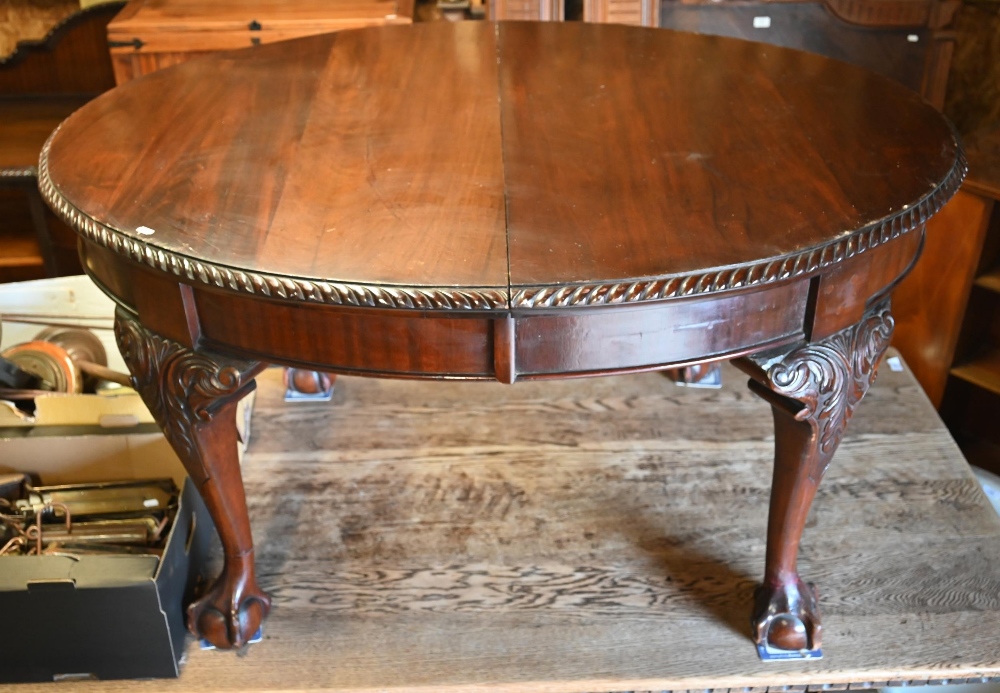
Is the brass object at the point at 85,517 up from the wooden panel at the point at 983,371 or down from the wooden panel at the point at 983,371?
up

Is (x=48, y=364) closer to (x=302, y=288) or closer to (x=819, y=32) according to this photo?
(x=302, y=288)

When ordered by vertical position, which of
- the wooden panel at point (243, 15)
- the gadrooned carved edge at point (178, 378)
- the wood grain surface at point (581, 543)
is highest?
the wooden panel at point (243, 15)

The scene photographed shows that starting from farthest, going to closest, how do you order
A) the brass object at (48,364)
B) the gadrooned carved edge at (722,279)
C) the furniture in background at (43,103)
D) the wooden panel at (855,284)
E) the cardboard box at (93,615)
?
the furniture in background at (43,103) < the brass object at (48,364) < the cardboard box at (93,615) < the wooden panel at (855,284) < the gadrooned carved edge at (722,279)

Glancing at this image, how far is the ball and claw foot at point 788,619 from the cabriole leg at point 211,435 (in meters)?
0.61

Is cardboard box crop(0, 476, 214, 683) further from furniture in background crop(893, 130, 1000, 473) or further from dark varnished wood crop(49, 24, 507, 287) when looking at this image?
furniture in background crop(893, 130, 1000, 473)

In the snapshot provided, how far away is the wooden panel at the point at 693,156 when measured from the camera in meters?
0.84

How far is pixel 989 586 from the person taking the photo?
4.20 feet

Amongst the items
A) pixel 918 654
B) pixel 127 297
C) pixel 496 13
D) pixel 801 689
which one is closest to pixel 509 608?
pixel 801 689

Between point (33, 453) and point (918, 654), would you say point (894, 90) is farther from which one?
point (33, 453)

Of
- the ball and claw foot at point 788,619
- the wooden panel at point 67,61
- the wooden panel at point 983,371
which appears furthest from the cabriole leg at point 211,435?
the wooden panel at point 67,61

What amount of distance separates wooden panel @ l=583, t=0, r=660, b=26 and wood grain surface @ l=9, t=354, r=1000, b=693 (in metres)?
0.70

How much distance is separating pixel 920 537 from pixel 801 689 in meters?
0.33

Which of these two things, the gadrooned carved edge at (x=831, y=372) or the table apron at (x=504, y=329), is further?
the gadrooned carved edge at (x=831, y=372)

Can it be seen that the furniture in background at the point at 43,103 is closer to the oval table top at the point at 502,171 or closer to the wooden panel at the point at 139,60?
the wooden panel at the point at 139,60
